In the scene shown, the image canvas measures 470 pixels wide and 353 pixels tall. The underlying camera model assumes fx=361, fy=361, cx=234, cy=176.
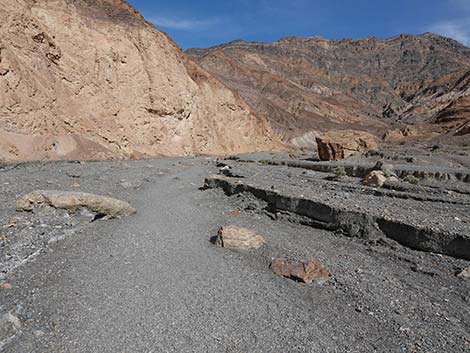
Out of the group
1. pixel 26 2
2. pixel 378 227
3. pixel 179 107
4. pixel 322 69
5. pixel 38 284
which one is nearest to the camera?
pixel 38 284

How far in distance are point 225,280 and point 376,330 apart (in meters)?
2.16

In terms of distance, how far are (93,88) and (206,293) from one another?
77.3 feet

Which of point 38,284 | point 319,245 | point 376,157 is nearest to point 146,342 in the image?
point 38,284

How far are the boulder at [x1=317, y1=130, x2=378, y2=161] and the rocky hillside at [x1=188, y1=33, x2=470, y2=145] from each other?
1465 inches

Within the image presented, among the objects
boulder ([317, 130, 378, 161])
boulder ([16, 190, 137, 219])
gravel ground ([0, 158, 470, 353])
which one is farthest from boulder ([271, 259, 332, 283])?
boulder ([317, 130, 378, 161])

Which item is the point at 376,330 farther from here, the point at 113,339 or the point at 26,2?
the point at 26,2

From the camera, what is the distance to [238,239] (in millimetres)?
6809

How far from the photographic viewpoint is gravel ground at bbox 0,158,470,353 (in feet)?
12.8

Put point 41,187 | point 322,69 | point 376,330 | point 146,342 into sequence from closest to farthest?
point 146,342, point 376,330, point 41,187, point 322,69

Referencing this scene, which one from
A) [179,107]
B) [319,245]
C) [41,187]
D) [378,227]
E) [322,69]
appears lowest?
[41,187]

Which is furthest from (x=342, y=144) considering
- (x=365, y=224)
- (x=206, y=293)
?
(x=206, y=293)

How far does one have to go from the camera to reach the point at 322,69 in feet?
441

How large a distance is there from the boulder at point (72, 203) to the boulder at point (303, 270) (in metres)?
4.62

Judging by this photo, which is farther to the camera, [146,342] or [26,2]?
[26,2]
